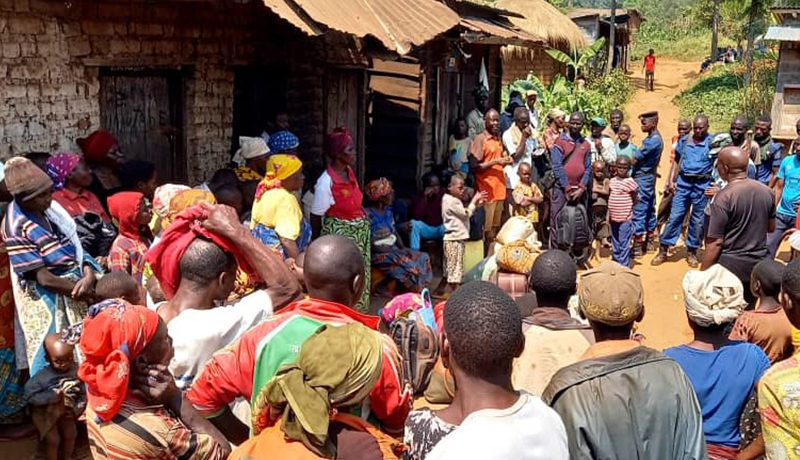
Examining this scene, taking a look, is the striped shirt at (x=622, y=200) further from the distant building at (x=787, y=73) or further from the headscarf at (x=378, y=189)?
the distant building at (x=787, y=73)

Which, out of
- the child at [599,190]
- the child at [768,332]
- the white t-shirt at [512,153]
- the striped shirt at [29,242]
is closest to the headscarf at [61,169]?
the striped shirt at [29,242]

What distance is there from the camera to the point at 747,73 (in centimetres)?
2091

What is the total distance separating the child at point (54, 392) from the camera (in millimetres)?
3842

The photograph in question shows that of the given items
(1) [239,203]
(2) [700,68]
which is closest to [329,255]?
(1) [239,203]

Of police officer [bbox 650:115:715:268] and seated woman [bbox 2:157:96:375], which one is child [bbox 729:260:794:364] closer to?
seated woman [bbox 2:157:96:375]

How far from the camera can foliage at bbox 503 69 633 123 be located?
53.2 ft

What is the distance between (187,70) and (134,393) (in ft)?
15.4

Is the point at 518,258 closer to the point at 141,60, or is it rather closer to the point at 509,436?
the point at 509,436

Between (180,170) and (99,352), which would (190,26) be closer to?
(180,170)

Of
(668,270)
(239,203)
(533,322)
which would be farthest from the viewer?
(668,270)

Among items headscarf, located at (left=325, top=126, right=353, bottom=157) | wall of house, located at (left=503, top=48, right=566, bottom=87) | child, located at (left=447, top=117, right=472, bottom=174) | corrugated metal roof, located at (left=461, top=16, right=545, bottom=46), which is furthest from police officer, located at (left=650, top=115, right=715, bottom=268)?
wall of house, located at (left=503, top=48, right=566, bottom=87)

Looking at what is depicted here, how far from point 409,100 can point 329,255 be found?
687 centimetres

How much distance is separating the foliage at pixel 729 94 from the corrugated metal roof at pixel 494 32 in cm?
1042

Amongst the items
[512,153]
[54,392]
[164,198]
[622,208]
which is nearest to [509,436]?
[164,198]
